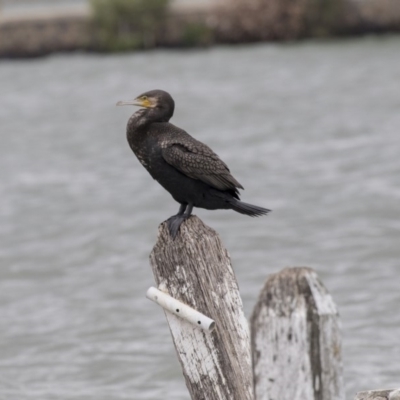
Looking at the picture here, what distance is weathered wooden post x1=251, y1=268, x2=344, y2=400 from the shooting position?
2783 millimetres

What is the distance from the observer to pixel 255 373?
2.88 m

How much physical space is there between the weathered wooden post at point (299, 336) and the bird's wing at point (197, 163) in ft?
5.75

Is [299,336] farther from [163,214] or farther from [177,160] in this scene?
[163,214]

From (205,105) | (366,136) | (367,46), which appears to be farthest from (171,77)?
(366,136)

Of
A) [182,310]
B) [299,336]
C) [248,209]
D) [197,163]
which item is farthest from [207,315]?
[299,336]

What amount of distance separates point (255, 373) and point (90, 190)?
13.1 metres

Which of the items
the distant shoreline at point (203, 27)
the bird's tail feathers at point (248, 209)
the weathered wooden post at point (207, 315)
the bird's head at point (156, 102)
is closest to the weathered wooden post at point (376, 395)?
the weathered wooden post at point (207, 315)

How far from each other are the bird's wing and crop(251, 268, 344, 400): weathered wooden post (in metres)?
1.75

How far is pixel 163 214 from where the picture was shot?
46.7ft

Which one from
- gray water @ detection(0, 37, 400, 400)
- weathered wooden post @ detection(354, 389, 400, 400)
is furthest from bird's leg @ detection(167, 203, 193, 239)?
gray water @ detection(0, 37, 400, 400)

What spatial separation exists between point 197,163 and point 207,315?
745 mm

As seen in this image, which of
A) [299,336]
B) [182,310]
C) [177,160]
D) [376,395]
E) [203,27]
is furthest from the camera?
[203,27]

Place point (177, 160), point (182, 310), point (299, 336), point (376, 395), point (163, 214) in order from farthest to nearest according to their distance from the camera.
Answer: point (163, 214) → point (177, 160) → point (376, 395) → point (182, 310) → point (299, 336)

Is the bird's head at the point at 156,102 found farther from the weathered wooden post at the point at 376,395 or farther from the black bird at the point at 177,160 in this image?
the weathered wooden post at the point at 376,395
